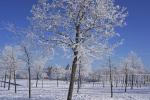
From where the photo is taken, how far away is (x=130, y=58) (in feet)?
289

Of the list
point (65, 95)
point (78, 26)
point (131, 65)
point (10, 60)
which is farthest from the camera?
point (131, 65)

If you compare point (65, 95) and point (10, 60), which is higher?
point (10, 60)

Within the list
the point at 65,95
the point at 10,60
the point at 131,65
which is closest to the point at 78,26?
the point at 65,95

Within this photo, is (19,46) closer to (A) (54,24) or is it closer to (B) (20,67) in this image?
(B) (20,67)

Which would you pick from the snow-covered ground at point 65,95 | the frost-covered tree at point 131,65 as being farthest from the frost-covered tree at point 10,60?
the frost-covered tree at point 131,65

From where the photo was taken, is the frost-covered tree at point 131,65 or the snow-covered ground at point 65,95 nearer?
the snow-covered ground at point 65,95

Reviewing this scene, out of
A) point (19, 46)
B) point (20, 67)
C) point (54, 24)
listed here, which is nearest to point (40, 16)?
point (54, 24)

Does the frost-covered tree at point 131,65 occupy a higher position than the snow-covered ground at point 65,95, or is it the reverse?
the frost-covered tree at point 131,65

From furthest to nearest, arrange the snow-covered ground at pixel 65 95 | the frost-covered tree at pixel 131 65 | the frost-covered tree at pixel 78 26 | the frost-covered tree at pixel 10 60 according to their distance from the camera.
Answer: the frost-covered tree at pixel 131 65
the frost-covered tree at pixel 10 60
the snow-covered ground at pixel 65 95
the frost-covered tree at pixel 78 26

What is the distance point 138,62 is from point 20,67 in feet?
124

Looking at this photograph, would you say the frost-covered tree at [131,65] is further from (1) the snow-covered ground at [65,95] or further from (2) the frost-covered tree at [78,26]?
(2) the frost-covered tree at [78,26]

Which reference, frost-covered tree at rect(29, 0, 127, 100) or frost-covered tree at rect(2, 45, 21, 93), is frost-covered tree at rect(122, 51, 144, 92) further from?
frost-covered tree at rect(29, 0, 127, 100)

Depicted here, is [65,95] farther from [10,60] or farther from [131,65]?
[131,65]

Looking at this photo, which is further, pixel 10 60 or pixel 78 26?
pixel 10 60
